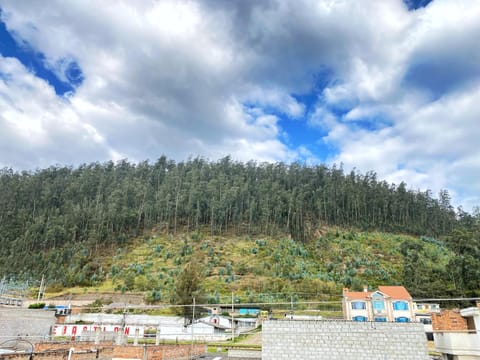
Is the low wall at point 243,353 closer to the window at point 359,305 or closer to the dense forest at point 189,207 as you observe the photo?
the window at point 359,305

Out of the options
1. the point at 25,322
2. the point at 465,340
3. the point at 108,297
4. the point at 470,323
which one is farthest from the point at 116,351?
the point at 108,297

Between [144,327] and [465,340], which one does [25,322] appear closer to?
[144,327]

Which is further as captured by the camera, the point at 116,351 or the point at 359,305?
the point at 359,305

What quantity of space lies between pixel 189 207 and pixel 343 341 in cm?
7246

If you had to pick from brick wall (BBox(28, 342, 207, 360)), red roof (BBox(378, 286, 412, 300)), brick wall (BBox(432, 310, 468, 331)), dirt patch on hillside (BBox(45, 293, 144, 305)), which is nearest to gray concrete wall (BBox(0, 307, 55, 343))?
brick wall (BBox(28, 342, 207, 360))

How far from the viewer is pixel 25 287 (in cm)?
4697

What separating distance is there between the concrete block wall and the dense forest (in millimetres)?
53883

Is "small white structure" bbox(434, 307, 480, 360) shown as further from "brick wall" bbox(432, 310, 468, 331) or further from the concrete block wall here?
the concrete block wall

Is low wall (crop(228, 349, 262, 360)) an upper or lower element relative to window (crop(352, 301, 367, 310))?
lower

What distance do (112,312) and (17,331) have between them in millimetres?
16498

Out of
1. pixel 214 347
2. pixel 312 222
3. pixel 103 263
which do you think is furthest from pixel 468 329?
pixel 312 222

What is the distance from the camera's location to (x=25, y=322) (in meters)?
20.5

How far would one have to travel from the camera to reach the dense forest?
69688mm

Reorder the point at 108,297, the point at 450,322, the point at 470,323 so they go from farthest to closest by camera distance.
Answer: the point at 108,297 → the point at 450,322 → the point at 470,323
